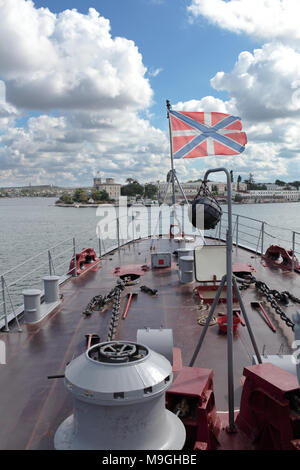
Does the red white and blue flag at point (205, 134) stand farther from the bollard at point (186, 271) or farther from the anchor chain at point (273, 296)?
the anchor chain at point (273, 296)

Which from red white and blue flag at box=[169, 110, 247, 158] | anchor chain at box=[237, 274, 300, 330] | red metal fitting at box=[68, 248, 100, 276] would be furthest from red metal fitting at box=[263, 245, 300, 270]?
red metal fitting at box=[68, 248, 100, 276]

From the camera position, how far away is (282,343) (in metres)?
4.50

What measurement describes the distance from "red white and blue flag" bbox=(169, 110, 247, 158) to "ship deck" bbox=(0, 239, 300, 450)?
263cm

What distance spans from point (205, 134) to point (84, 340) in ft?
14.6

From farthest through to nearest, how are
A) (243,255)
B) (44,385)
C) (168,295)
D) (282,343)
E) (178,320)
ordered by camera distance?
(243,255) → (168,295) → (178,320) → (282,343) → (44,385)

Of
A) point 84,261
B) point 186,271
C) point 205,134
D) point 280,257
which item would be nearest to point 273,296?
point 186,271

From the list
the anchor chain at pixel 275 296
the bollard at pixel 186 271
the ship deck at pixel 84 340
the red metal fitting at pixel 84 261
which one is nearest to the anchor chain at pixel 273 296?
the anchor chain at pixel 275 296

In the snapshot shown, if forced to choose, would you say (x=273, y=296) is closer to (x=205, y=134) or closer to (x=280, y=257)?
(x=205, y=134)

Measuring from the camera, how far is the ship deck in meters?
3.16

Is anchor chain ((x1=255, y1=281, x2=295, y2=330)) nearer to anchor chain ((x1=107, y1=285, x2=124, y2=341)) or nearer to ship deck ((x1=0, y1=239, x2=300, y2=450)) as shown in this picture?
ship deck ((x1=0, y1=239, x2=300, y2=450))

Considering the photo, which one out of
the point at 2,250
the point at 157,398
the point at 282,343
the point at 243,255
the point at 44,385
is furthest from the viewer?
the point at 2,250
